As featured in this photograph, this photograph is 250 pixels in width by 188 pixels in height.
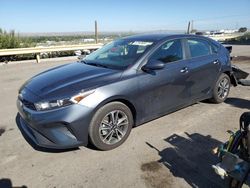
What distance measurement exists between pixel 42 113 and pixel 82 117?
1.74ft

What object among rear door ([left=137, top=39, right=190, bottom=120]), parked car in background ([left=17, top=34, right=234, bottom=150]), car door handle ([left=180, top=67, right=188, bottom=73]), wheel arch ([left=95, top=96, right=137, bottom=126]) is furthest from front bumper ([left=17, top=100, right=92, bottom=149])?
car door handle ([left=180, top=67, right=188, bottom=73])

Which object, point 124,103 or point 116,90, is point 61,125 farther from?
point 124,103

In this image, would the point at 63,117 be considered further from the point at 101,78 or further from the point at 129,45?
the point at 129,45

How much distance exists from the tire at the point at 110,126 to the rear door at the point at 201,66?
64.8 inches

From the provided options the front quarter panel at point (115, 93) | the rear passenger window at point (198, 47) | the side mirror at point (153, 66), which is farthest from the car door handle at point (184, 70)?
the front quarter panel at point (115, 93)

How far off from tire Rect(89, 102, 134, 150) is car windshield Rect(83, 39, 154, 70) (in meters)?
0.71

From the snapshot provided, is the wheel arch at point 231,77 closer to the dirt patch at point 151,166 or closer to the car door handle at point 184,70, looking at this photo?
the car door handle at point 184,70

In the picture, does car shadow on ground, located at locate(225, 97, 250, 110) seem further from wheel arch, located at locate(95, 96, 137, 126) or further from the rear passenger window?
wheel arch, located at locate(95, 96, 137, 126)

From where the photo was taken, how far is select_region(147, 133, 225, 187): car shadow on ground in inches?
120

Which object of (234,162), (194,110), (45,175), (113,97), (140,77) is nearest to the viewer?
(234,162)

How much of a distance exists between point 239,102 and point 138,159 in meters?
3.55

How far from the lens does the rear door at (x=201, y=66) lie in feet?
15.9

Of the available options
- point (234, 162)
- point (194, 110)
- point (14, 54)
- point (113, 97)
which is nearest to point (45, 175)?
point (113, 97)

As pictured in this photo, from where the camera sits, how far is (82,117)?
3.38 metres
